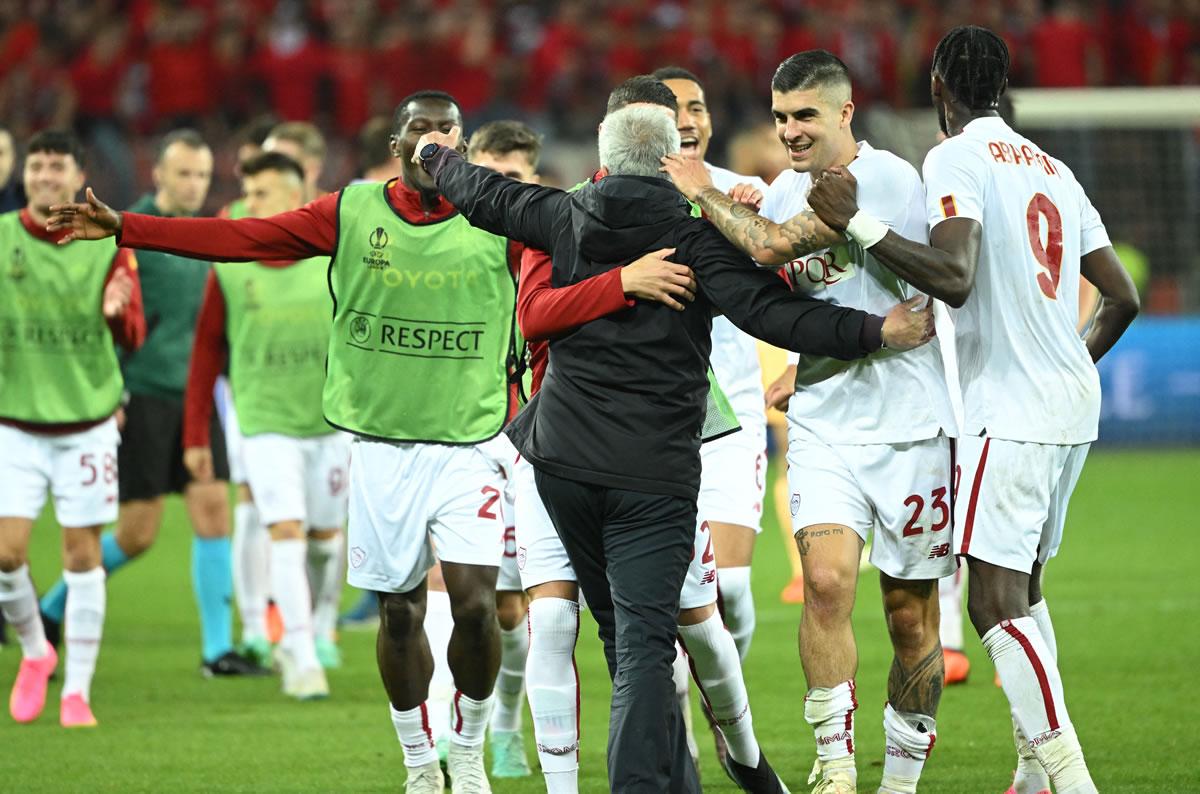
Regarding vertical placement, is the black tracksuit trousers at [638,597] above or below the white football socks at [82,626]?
above

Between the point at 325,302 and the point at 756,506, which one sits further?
the point at 325,302

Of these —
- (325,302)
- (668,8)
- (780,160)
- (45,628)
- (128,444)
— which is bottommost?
(45,628)

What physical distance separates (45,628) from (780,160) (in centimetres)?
507

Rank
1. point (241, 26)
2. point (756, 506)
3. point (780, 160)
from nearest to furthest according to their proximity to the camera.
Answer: point (756, 506), point (780, 160), point (241, 26)

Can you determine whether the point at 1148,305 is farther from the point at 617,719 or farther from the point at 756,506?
the point at 617,719

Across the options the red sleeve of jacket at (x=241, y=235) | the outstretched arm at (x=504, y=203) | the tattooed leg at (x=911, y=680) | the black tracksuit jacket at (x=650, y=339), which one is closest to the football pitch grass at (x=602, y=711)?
the tattooed leg at (x=911, y=680)

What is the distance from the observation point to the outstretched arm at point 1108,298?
6.14 meters

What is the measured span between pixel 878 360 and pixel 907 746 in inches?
52.1

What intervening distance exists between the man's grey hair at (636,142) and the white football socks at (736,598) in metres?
2.20

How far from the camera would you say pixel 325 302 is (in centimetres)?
975

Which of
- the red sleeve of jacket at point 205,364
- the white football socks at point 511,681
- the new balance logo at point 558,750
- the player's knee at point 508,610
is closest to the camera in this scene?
the new balance logo at point 558,750

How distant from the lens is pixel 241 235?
635 cm

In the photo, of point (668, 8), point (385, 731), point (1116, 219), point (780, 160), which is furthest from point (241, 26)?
point (385, 731)

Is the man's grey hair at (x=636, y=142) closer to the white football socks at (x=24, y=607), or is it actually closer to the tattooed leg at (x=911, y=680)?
the tattooed leg at (x=911, y=680)
